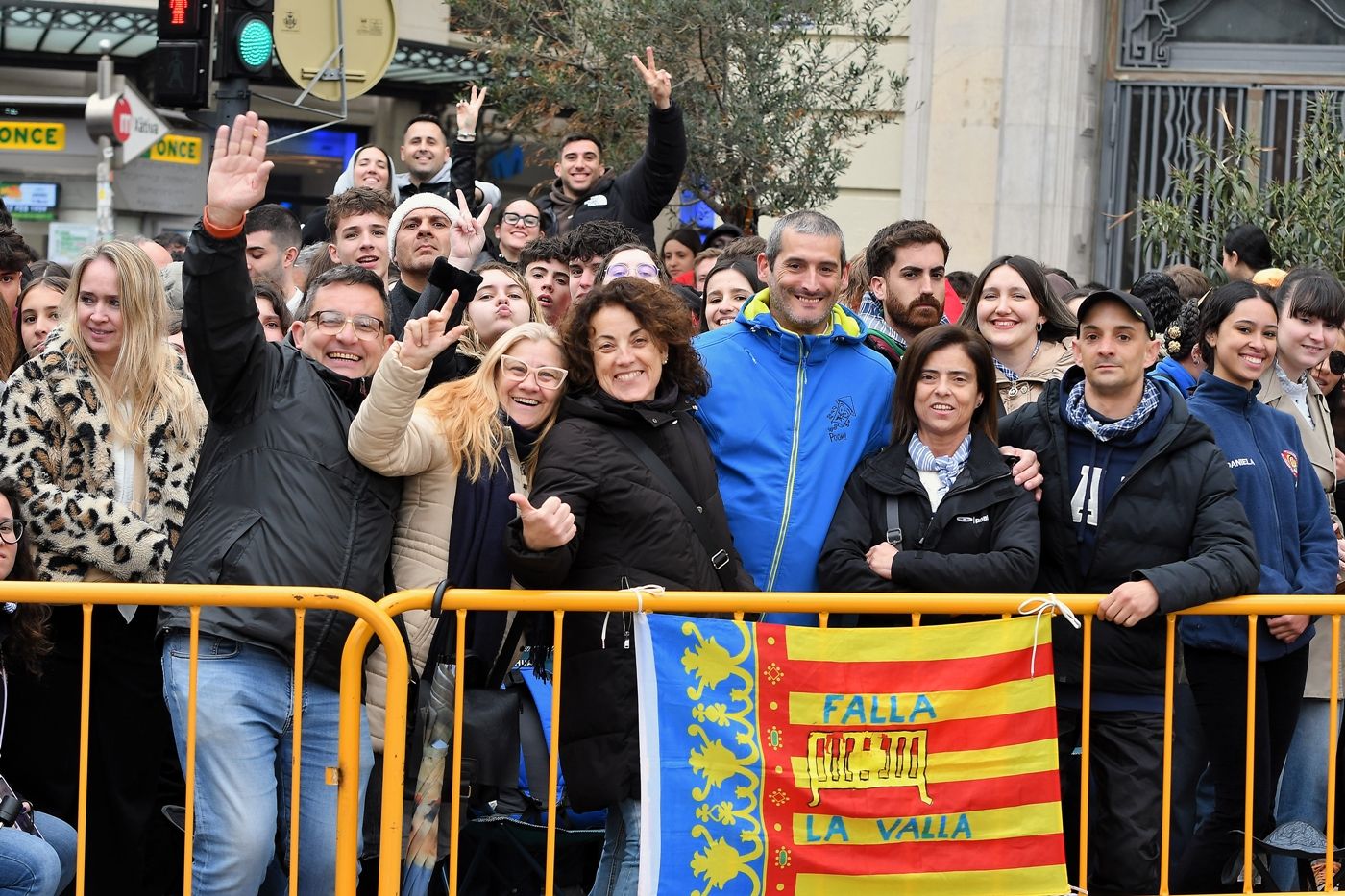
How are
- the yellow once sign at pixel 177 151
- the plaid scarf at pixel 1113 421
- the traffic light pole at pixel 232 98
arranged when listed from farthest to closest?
the yellow once sign at pixel 177 151
the traffic light pole at pixel 232 98
the plaid scarf at pixel 1113 421

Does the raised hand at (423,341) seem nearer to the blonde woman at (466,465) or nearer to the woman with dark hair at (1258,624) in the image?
the blonde woman at (466,465)

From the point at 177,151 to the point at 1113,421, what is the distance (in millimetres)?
16538

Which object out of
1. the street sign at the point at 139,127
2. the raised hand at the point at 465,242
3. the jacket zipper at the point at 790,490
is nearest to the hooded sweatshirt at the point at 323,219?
the raised hand at the point at 465,242

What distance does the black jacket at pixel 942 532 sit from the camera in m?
5.18

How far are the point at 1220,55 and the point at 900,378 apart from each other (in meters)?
8.52

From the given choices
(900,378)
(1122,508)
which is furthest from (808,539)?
(1122,508)

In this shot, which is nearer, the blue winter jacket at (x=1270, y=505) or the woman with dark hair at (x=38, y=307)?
the blue winter jacket at (x=1270, y=505)

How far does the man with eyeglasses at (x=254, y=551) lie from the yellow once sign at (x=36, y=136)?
52.6 ft

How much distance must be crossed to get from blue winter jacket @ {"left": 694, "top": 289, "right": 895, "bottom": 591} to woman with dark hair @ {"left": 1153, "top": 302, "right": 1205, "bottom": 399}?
152cm

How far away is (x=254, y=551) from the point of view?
15.5ft

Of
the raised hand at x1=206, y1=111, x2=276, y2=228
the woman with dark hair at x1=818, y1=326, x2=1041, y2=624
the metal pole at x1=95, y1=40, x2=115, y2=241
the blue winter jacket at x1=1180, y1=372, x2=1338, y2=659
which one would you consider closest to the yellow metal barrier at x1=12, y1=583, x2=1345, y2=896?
the woman with dark hair at x1=818, y1=326, x2=1041, y2=624

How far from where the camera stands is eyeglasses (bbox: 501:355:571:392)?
17.3 feet

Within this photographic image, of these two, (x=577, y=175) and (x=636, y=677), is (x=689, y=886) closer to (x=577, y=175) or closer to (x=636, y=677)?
(x=636, y=677)

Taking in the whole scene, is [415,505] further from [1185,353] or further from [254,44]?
[254,44]
